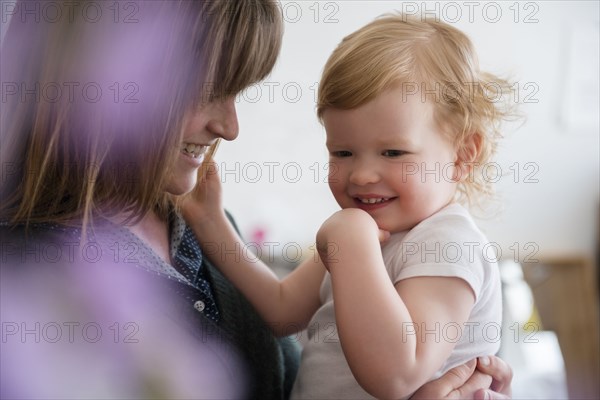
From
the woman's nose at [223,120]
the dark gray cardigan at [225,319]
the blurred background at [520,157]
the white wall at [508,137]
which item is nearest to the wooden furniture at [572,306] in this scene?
the blurred background at [520,157]

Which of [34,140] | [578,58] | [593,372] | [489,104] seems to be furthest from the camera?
[578,58]

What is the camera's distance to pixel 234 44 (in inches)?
40.5

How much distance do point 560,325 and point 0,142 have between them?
3024 mm

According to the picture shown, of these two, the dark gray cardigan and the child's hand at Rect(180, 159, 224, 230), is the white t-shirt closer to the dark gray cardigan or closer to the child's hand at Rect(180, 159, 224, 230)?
the dark gray cardigan

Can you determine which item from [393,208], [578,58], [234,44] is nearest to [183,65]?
[234,44]

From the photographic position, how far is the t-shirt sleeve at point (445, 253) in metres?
0.95

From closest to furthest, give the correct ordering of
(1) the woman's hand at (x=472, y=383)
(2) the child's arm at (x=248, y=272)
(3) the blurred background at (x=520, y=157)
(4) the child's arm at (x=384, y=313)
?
(4) the child's arm at (x=384, y=313), (1) the woman's hand at (x=472, y=383), (2) the child's arm at (x=248, y=272), (3) the blurred background at (x=520, y=157)

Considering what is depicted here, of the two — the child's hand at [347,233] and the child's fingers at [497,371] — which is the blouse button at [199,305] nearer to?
the child's hand at [347,233]

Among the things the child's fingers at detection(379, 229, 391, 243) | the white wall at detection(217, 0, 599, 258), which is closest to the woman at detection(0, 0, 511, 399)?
the child's fingers at detection(379, 229, 391, 243)

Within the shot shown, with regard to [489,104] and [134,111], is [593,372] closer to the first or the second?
[489,104]

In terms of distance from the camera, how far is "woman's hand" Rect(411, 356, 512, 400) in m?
1.01

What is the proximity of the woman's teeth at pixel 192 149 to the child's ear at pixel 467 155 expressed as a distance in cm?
39

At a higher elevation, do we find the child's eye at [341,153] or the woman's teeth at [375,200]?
the child's eye at [341,153]

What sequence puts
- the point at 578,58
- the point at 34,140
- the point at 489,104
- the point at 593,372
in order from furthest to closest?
the point at 578,58, the point at 593,372, the point at 489,104, the point at 34,140
